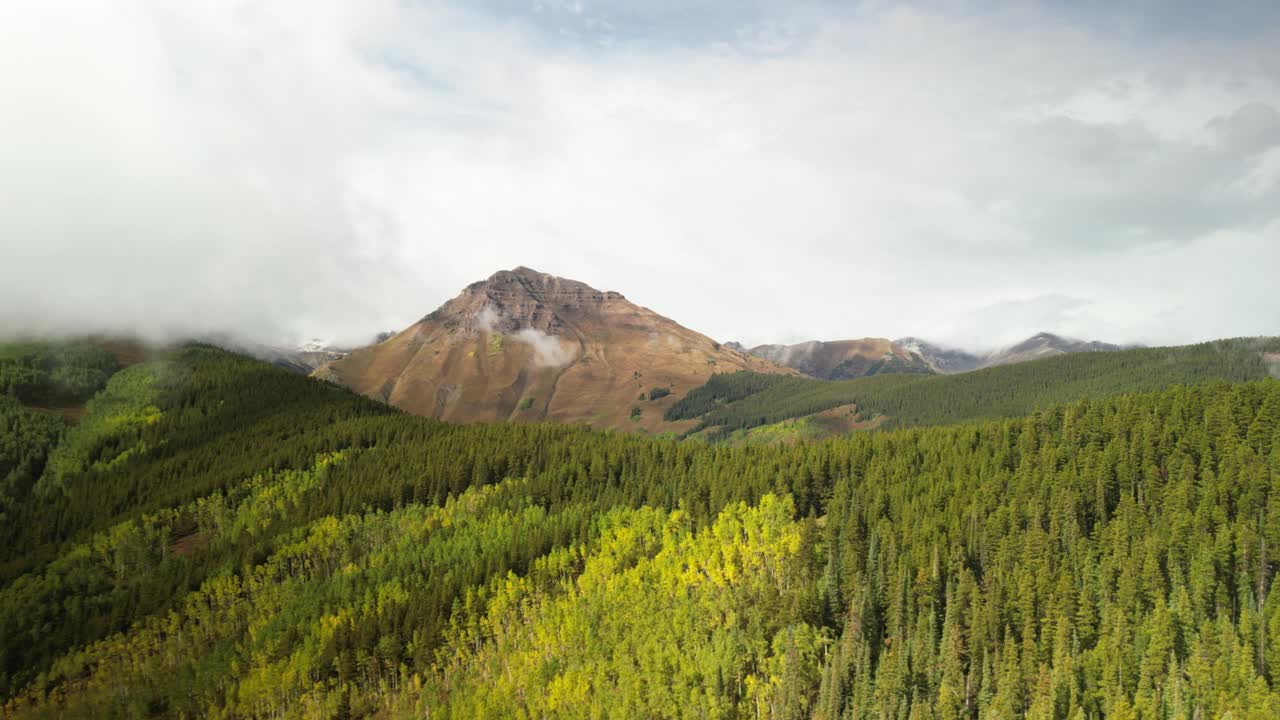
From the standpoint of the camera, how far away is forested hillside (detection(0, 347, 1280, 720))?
108 m

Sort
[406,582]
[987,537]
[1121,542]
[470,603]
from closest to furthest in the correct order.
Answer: [1121,542] < [987,537] < [470,603] < [406,582]

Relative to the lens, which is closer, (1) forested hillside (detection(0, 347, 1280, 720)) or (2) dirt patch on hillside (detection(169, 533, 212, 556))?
(1) forested hillside (detection(0, 347, 1280, 720))

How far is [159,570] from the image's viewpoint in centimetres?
17388

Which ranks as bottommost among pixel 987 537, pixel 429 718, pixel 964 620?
pixel 429 718

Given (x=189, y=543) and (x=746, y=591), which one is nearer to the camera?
(x=746, y=591)

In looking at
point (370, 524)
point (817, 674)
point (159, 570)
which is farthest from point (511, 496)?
point (817, 674)

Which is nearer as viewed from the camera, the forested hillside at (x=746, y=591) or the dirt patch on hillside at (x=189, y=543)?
the forested hillside at (x=746, y=591)

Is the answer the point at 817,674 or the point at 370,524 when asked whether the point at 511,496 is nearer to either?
the point at 370,524

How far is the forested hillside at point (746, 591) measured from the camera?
10750 centimetres

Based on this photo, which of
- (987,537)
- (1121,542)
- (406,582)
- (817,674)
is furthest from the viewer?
(406,582)

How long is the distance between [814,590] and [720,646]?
2131 cm

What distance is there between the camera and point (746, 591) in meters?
132

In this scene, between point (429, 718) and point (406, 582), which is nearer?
point (429, 718)

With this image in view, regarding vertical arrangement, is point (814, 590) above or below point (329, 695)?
above
